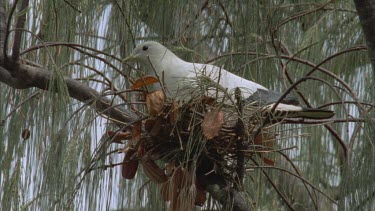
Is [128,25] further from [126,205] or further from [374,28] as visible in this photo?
[374,28]


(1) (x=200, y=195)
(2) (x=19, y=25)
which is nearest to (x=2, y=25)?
(2) (x=19, y=25)

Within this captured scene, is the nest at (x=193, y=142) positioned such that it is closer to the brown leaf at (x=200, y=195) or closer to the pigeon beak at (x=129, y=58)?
the brown leaf at (x=200, y=195)

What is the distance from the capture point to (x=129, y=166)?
8.26 ft

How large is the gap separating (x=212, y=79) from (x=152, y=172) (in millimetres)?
368

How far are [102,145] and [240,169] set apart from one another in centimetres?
42

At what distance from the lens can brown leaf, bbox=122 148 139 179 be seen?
2.51 meters

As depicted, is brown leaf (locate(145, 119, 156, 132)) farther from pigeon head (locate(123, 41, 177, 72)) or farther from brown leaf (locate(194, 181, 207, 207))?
pigeon head (locate(123, 41, 177, 72))

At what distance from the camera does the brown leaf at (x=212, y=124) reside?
228 centimetres

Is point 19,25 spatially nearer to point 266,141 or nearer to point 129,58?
point 129,58

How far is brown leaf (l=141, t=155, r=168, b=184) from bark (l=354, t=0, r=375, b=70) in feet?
2.31

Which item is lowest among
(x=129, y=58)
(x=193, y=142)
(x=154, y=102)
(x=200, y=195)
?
(x=200, y=195)

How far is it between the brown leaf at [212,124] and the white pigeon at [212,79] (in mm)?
93

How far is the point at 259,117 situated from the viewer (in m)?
2.40

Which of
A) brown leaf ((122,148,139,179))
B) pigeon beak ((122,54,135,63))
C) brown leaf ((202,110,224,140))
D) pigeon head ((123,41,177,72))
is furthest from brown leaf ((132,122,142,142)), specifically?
pigeon head ((123,41,177,72))
